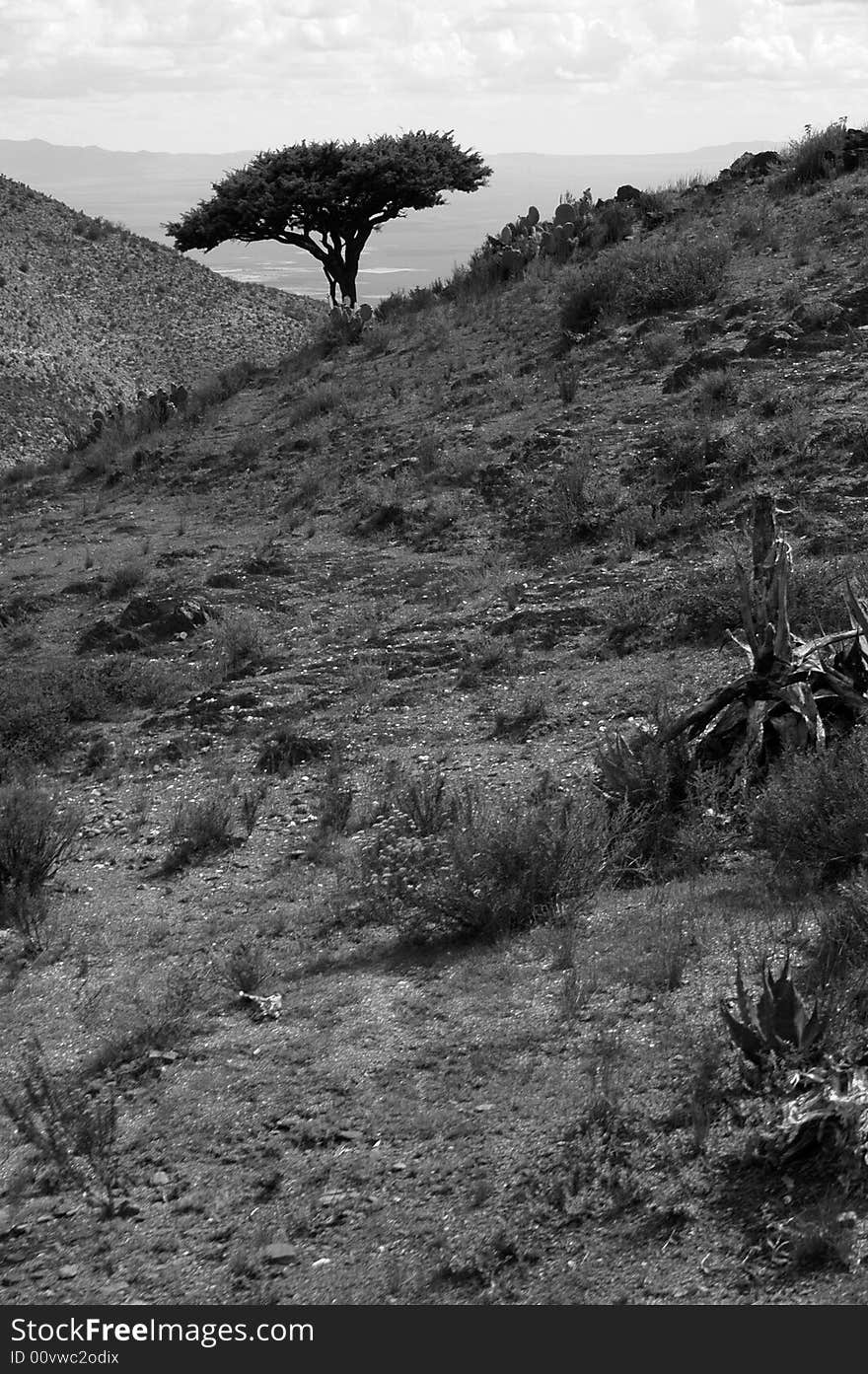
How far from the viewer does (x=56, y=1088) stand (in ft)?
17.6

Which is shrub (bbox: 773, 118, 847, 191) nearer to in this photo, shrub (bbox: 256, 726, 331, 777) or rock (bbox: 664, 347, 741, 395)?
rock (bbox: 664, 347, 741, 395)

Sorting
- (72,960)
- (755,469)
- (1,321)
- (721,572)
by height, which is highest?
(1,321)

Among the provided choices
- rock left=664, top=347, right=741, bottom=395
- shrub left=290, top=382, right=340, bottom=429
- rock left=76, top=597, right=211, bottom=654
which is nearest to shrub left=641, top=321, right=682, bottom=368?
rock left=664, top=347, right=741, bottom=395

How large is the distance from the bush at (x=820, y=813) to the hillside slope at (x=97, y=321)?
2556 cm

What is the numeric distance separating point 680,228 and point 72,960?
20.5 metres

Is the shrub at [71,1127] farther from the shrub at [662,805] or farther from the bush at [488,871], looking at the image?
the shrub at [662,805]

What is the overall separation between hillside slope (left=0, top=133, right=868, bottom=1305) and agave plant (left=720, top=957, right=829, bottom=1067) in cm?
8

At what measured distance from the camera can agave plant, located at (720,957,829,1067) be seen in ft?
14.5

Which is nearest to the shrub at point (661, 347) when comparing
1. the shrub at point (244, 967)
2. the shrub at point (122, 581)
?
the shrub at point (122, 581)

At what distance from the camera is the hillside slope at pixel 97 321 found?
33938 millimetres

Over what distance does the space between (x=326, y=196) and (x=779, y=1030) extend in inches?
1111

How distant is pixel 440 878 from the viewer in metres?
6.74
